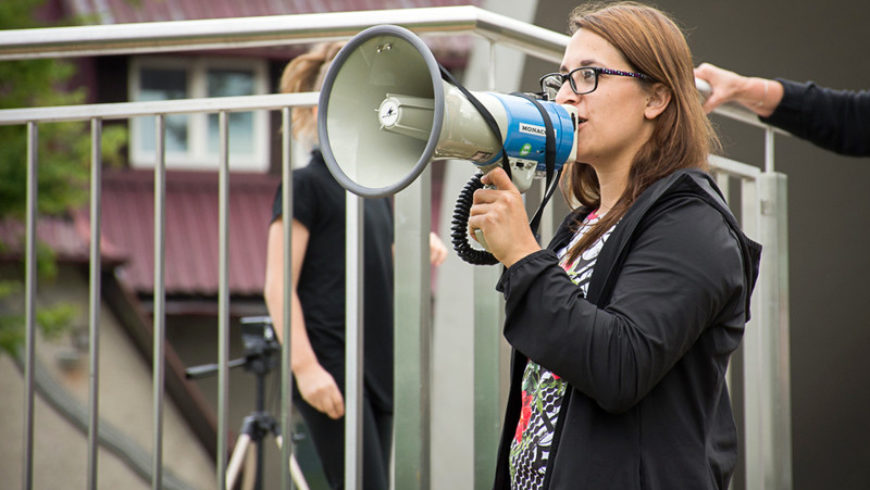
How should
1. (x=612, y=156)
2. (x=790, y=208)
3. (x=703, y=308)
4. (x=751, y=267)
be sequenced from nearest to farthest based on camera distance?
1. (x=703, y=308)
2. (x=751, y=267)
3. (x=612, y=156)
4. (x=790, y=208)

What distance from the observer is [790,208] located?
3439 millimetres

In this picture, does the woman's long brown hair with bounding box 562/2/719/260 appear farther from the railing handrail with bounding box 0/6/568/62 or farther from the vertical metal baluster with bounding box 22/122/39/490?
the vertical metal baluster with bounding box 22/122/39/490

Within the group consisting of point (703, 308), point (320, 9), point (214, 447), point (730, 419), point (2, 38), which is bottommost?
point (214, 447)

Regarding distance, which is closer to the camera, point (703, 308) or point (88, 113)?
point (703, 308)

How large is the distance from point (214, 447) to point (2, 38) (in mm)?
10496

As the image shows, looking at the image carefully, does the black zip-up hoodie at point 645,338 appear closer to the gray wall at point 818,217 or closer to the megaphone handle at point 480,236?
the megaphone handle at point 480,236

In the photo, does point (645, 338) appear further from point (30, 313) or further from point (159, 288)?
point (30, 313)

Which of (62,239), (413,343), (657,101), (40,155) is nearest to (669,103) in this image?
(657,101)

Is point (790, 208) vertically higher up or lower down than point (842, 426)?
higher up

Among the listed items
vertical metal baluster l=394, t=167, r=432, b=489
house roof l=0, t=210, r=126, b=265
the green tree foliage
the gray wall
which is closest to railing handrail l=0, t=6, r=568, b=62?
vertical metal baluster l=394, t=167, r=432, b=489

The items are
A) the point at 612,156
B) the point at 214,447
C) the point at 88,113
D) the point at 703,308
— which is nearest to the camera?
the point at 703,308

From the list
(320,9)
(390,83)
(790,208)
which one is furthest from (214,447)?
(390,83)

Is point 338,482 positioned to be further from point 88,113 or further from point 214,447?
point 214,447

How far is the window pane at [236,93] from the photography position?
13.4m
